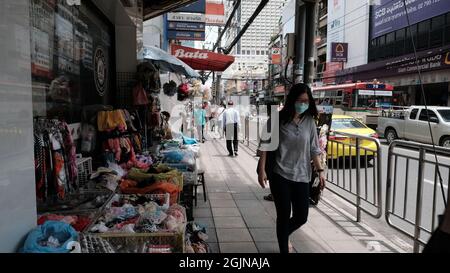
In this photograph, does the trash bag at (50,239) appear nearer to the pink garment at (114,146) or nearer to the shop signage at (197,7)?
the pink garment at (114,146)

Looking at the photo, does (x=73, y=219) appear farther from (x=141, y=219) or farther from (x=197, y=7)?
(x=197, y=7)

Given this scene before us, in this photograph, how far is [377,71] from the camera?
33250mm

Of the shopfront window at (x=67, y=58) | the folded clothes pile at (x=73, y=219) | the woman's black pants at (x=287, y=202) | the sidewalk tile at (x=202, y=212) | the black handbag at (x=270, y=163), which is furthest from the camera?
the sidewalk tile at (x=202, y=212)

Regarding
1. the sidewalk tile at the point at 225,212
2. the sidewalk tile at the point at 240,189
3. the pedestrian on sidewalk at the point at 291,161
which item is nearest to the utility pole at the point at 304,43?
the sidewalk tile at the point at 240,189

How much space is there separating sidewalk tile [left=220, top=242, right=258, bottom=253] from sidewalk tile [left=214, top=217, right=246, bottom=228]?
2.27 feet

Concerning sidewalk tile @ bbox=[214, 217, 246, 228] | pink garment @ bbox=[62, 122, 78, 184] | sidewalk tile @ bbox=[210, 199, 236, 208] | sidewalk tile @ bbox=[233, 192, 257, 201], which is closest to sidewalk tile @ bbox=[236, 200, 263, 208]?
sidewalk tile @ bbox=[210, 199, 236, 208]

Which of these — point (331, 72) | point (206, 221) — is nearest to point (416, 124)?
point (206, 221)

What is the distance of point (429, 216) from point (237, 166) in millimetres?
5461

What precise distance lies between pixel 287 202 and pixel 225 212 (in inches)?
91.3

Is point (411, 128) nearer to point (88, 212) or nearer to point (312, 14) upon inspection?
point (312, 14)

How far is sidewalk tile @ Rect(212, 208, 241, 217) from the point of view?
5992 mm

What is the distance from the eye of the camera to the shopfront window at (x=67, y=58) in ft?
13.6

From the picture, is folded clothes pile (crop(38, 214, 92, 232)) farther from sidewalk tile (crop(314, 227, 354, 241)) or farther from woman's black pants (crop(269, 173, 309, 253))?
sidewalk tile (crop(314, 227, 354, 241))
